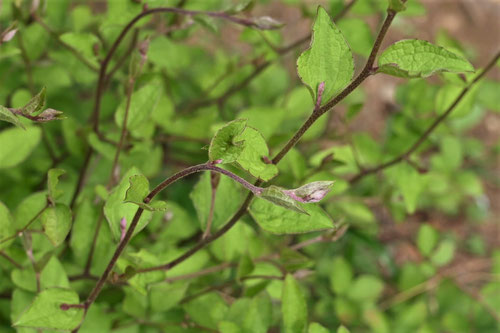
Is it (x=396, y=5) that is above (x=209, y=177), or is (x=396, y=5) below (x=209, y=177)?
above

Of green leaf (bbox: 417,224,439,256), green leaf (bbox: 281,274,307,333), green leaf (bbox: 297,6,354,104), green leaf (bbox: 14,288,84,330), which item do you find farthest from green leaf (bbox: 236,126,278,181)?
green leaf (bbox: 417,224,439,256)

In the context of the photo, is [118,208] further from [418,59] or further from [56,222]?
[418,59]

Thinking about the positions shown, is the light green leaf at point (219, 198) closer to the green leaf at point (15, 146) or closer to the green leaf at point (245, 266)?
the green leaf at point (245, 266)

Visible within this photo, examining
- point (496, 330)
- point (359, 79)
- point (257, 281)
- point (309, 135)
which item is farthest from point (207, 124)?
point (496, 330)

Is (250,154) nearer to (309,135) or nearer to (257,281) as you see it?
(257,281)

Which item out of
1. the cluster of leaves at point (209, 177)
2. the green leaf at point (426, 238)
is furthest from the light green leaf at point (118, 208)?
the green leaf at point (426, 238)

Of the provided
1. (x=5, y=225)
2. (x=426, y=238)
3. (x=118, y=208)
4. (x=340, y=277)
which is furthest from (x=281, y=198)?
(x=426, y=238)

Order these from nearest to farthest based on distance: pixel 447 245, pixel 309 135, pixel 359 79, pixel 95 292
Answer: pixel 359 79, pixel 95 292, pixel 309 135, pixel 447 245
